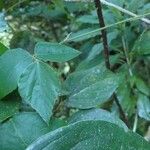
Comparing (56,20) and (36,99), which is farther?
(56,20)

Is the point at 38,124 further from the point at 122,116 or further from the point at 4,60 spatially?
the point at 122,116

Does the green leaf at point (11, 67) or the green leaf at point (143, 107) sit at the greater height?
the green leaf at point (11, 67)

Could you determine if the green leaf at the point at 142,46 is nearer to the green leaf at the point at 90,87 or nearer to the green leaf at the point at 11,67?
the green leaf at the point at 90,87

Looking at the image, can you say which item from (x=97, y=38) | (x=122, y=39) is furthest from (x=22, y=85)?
(x=97, y=38)

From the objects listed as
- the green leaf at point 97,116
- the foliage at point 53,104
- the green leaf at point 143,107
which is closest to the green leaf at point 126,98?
the green leaf at point 143,107

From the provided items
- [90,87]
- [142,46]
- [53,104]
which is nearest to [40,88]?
[53,104]

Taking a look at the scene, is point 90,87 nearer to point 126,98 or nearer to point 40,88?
point 40,88

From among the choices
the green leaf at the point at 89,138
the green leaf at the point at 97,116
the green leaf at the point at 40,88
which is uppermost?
the green leaf at the point at 40,88
